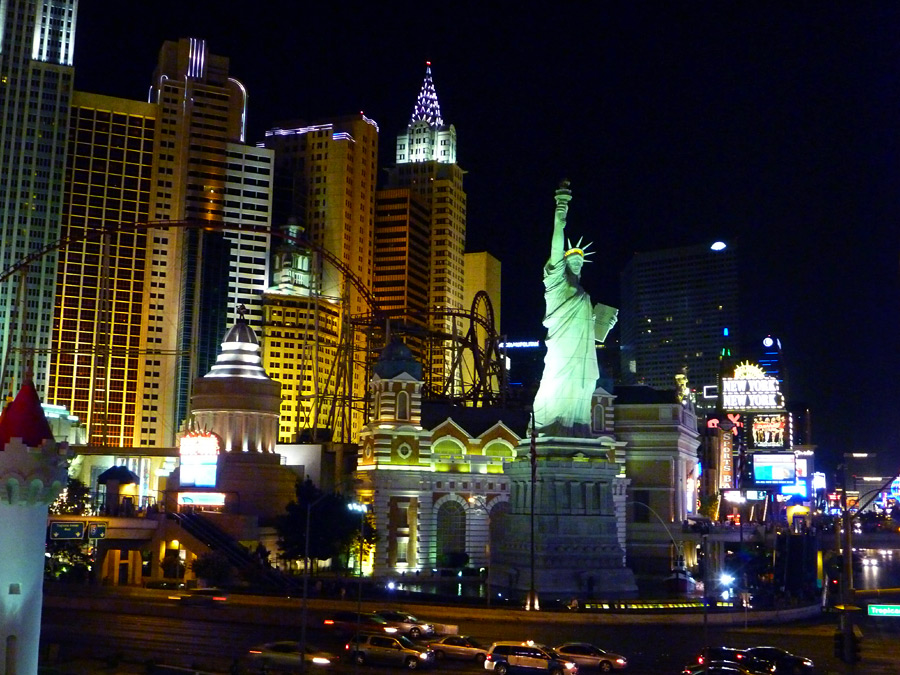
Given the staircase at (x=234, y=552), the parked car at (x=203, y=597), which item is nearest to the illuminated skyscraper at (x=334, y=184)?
the staircase at (x=234, y=552)

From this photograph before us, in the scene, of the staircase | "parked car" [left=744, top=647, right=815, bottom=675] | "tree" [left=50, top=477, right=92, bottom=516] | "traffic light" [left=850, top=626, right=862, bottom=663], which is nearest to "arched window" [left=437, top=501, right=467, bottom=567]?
the staircase

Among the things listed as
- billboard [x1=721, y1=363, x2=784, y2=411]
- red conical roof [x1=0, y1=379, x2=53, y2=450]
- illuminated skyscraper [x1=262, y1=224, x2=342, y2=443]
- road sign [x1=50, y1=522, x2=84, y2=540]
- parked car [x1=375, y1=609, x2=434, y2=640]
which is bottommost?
parked car [x1=375, y1=609, x2=434, y2=640]

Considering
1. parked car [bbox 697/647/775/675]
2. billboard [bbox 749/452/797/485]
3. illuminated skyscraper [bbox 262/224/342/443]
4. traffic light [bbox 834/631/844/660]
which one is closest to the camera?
parked car [bbox 697/647/775/675]

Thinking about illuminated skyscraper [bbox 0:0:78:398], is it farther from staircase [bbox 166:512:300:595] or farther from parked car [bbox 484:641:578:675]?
parked car [bbox 484:641:578:675]

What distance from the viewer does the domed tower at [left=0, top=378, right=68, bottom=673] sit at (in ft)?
73.8

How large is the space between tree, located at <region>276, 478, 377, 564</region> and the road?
15.3 m

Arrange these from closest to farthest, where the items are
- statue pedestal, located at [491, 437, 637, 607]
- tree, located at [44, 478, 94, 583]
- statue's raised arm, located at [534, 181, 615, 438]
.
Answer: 1. tree, located at [44, 478, 94, 583]
2. statue pedestal, located at [491, 437, 637, 607]
3. statue's raised arm, located at [534, 181, 615, 438]

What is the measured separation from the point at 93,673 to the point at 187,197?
134181 millimetres

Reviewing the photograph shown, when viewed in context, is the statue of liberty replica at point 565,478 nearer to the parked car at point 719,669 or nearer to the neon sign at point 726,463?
the parked car at point 719,669

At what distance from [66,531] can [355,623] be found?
24657mm

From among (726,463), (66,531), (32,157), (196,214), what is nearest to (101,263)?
(32,157)

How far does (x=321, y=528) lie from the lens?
222 feet

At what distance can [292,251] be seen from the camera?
15100 centimetres

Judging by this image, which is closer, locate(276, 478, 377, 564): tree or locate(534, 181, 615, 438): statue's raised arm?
locate(534, 181, 615, 438): statue's raised arm
